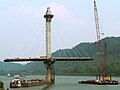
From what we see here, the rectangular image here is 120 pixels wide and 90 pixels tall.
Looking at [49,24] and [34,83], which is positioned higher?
[49,24]

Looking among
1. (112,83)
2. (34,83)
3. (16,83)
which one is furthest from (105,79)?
(16,83)

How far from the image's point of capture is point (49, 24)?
14088cm

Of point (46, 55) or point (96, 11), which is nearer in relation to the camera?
point (46, 55)

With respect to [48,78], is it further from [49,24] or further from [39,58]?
[49,24]

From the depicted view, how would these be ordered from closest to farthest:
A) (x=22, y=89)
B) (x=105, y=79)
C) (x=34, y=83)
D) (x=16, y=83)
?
(x=22, y=89), (x=16, y=83), (x=34, y=83), (x=105, y=79)

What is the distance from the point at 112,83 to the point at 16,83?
139ft

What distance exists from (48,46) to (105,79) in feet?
90.1

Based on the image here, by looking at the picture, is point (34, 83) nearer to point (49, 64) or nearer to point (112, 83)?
point (49, 64)

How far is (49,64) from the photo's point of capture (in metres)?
140

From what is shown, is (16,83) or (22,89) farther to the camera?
(16,83)

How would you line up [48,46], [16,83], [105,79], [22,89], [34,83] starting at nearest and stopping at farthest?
1. [22,89]
2. [16,83]
3. [34,83]
4. [48,46]
5. [105,79]

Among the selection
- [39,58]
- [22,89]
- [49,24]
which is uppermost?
[49,24]

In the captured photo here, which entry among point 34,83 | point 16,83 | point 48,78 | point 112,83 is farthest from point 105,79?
point 16,83

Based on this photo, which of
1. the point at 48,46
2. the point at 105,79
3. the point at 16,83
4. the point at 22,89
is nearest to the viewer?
the point at 22,89
